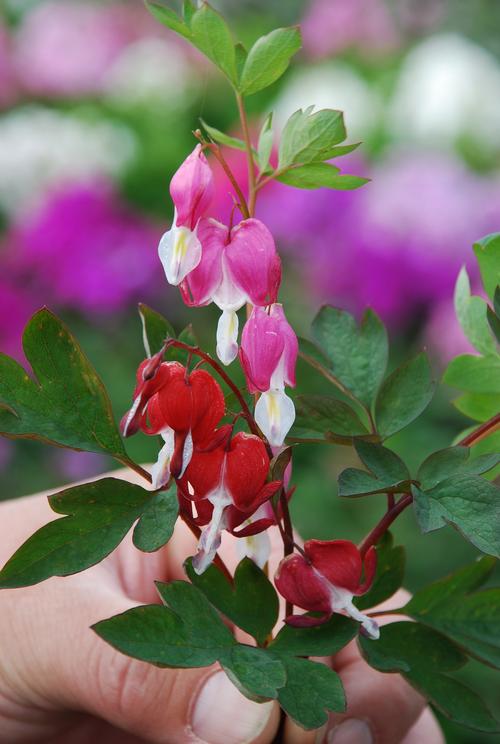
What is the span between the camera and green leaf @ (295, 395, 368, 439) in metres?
0.49

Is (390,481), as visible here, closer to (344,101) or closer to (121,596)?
(121,596)

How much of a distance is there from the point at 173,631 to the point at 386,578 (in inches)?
5.6

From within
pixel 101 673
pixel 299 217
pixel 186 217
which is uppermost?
pixel 186 217

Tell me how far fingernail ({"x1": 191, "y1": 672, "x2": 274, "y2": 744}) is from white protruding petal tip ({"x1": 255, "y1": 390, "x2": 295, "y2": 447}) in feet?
0.70

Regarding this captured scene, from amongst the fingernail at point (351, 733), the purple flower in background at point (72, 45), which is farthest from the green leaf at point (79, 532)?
the purple flower in background at point (72, 45)

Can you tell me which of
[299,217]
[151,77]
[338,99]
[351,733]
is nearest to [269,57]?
[351,733]

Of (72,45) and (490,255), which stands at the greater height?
(490,255)

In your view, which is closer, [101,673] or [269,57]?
[269,57]

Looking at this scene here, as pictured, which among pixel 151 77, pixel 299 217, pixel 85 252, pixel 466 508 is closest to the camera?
pixel 466 508

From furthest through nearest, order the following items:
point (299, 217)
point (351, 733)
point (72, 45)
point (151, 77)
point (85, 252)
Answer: point (72, 45), point (151, 77), point (85, 252), point (299, 217), point (351, 733)

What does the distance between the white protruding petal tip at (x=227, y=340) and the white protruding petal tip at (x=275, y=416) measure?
0.02 m

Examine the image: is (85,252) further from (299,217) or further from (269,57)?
(269,57)

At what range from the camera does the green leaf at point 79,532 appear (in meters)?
0.42

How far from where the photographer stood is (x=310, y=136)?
0.45 metres
